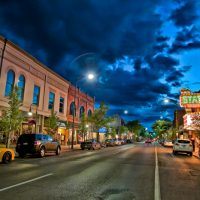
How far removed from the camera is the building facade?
90.5 feet

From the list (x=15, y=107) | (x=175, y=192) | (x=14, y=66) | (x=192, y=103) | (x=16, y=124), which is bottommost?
(x=175, y=192)

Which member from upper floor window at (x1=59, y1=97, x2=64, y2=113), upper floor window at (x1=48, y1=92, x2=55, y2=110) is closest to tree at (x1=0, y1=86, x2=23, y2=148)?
upper floor window at (x1=48, y1=92, x2=55, y2=110)

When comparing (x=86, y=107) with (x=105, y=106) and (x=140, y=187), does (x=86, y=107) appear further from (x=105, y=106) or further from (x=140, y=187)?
(x=140, y=187)

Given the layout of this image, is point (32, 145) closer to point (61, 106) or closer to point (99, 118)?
point (61, 106)

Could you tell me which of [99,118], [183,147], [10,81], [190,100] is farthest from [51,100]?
[190,100]

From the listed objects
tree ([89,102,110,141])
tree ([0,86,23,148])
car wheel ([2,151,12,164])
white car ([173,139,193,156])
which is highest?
tree ([89,102,110,141])

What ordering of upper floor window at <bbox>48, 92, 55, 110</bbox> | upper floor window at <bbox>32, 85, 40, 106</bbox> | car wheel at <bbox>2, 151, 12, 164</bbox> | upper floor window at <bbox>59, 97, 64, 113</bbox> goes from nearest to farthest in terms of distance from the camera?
car wheel at <bbox>2, 151, 12, 164</bbox> → upper floor window at <bbox>32, 85, 40, 106</bbox> → upper floor window at <bbox>48, 92, 55, 110</bbox> → upper floor window at <bbox>59, 97, 64, 113</bbox>

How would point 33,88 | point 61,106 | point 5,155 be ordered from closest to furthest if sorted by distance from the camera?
point 5,155 → point 33,88 → point 61,106

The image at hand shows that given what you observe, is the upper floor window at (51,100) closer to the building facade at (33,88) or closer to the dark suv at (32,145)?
the building facade at (33,88)

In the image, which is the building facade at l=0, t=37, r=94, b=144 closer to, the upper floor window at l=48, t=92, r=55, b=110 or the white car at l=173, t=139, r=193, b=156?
the upper floor window at l=48, t=92, r=55, b=110

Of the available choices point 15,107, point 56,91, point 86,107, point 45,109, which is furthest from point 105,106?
point 15,107

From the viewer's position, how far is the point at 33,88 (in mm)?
33375

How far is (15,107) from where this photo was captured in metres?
22.7

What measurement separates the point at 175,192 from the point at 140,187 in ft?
3.85
